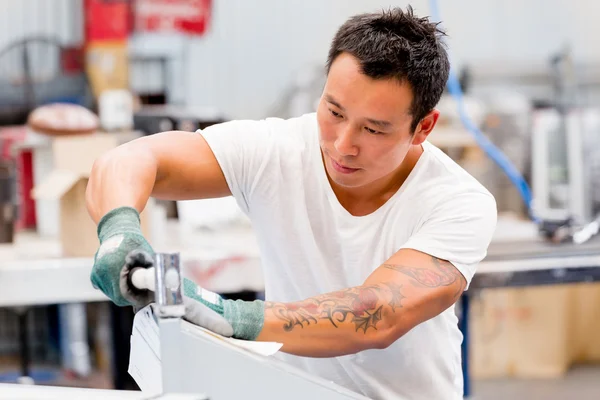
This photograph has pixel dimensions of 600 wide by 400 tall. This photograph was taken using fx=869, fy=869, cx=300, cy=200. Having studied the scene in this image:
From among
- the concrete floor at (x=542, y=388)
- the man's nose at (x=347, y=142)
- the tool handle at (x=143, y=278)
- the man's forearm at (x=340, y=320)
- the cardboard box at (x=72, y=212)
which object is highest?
the man's nose at (x=347, y=142)

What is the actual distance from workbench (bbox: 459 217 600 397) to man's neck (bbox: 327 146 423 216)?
1.15 metres

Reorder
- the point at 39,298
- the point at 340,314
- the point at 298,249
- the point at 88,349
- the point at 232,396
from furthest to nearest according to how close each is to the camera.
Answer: the point at 88,349
the point at 39,298
the point at 298,249
the point at 340,314
the point at 232,396

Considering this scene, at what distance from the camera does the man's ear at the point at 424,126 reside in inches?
59.7

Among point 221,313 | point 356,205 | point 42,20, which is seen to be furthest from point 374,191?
point 42,20

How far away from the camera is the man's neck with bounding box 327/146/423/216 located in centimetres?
160

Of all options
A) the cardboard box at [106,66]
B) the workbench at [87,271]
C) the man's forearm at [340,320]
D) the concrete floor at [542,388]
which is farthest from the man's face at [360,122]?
the cardboard box at [106,66]

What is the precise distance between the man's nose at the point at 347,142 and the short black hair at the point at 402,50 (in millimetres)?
97

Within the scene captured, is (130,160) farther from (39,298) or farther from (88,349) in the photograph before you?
(88,349)

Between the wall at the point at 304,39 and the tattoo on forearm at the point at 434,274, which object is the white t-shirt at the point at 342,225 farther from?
the wall at the point at 304,39

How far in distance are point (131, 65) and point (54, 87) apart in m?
0.67

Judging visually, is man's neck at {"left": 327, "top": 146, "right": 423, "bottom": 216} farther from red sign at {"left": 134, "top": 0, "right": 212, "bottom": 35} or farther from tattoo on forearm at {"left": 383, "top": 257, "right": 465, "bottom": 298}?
red sign at {"left": 134, "top": 0, "right": 212, "bottom": 35}

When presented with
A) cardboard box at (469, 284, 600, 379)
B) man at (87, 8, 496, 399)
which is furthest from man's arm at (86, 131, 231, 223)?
cardboard box at (469, 284, 600, 379)

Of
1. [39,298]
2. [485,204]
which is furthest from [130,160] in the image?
[39,298]

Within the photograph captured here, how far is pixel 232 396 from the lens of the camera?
109 cm
